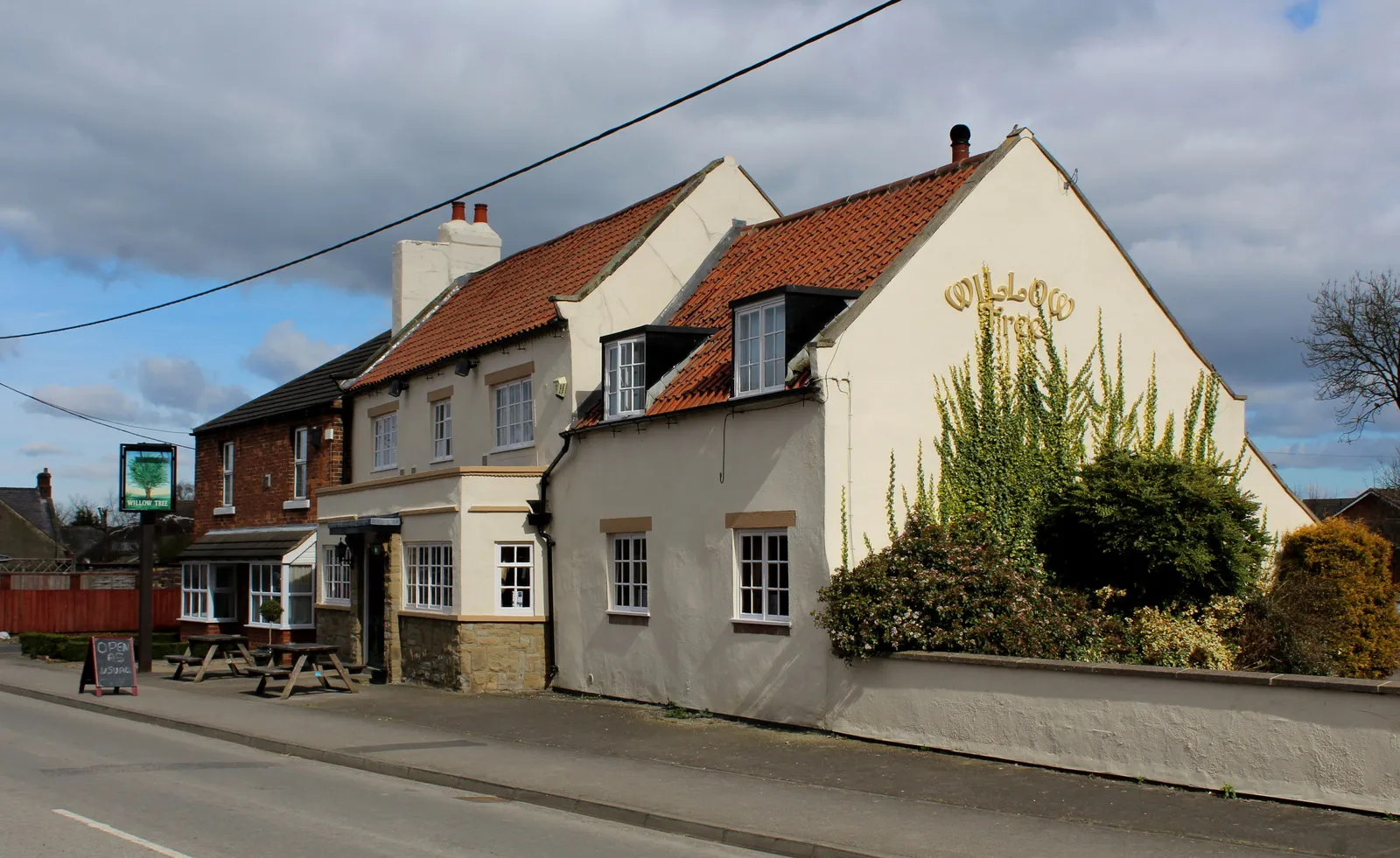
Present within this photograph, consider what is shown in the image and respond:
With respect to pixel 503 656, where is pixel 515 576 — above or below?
above

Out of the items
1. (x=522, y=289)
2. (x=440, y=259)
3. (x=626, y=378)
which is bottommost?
(x=626, y=378)

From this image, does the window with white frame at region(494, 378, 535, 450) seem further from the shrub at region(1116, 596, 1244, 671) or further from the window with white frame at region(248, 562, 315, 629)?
the shrub at region(1116, 596, 1244, 671)

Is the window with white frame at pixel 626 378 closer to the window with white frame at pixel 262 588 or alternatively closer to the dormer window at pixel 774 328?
the dormer window at pixel 774 328

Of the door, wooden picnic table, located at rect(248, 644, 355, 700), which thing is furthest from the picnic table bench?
the door

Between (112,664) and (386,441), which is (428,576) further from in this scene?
(386,441)

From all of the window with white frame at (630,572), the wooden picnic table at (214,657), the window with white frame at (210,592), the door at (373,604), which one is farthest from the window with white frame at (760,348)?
the window with white frame at (210,592)

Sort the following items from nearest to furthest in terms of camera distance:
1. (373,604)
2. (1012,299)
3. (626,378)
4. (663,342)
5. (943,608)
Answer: (943,608) → (1012,299) → (663,342) → (626,378) → (373,604)

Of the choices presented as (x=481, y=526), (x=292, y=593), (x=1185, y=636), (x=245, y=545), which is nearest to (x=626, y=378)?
(x=481, y=526)

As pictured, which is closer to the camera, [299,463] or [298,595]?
[298,595]

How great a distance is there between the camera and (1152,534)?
16.4m

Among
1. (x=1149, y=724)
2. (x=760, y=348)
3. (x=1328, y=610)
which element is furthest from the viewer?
(x=1328, y=610)

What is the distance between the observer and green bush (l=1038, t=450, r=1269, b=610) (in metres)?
16.4

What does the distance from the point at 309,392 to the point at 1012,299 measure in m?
19.7

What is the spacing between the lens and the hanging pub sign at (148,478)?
85.9ft
